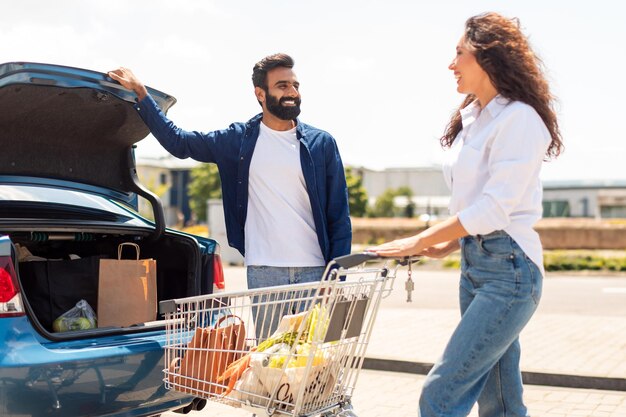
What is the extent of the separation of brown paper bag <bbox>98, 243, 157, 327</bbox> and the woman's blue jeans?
1896 millimetres

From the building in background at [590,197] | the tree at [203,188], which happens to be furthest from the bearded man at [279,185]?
the building in background at [590,197]

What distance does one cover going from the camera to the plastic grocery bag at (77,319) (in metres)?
4.35

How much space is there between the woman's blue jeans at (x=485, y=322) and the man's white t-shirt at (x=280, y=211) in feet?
3.95

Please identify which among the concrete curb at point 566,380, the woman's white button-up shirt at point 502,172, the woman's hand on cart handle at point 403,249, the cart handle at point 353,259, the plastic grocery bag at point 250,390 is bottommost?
the concrete curb at point 566,380

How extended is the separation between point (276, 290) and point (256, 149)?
1.25 metres

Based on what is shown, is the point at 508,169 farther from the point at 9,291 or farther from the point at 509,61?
the point at 9,291

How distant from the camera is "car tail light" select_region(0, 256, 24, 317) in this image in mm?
3680

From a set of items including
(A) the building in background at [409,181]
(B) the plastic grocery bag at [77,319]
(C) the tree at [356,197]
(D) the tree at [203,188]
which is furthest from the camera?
(A) the building in background at [409,181]

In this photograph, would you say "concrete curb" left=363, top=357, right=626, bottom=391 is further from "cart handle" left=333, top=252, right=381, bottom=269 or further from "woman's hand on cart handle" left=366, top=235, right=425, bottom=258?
"cart handle" left=333, top=252, right=381, bottom=269

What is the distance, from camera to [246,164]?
425 cm

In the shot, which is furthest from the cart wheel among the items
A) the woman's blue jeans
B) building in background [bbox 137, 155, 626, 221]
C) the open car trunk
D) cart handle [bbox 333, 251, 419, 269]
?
building in background [bbox 137, 155, 626, 221]

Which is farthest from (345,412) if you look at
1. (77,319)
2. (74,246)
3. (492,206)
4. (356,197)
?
(356,197)

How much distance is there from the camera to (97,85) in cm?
416

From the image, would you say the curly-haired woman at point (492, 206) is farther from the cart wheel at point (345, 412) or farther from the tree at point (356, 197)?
the tree at point (356, 197)
